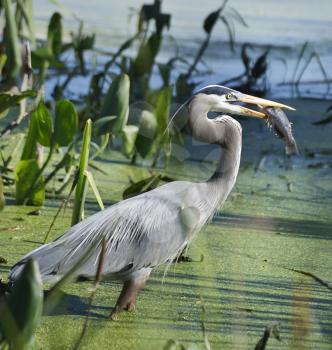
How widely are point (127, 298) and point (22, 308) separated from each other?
99 cm

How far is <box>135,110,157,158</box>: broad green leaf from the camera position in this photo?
3.78 m

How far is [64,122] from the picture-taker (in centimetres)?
312

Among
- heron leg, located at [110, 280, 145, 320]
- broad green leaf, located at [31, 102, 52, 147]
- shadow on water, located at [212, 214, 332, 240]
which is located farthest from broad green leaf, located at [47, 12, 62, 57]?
heron leg, located at [110, 280, 145, 320]

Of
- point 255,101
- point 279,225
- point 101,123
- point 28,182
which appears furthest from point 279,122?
point 28,182

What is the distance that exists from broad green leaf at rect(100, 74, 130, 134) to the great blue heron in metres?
0.38

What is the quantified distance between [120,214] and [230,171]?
1.09ft

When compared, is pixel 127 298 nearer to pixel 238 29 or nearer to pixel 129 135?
pixel 129 135

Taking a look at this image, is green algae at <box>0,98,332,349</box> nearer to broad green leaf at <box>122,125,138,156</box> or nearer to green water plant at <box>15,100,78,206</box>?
green water plant at <box>15,100,78,206</box>

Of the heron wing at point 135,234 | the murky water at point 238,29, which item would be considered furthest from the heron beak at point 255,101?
the murky water at point 238,29

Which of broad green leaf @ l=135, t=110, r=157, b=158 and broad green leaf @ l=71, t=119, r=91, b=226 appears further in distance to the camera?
broad green leaf @ l=135, t=110, r=157, b=158

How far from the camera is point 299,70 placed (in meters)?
6.22

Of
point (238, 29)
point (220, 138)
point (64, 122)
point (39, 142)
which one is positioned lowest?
point (238, 29)

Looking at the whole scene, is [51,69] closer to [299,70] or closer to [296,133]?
[299,70]

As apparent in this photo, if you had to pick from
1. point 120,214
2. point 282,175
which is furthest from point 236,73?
point 120,214
